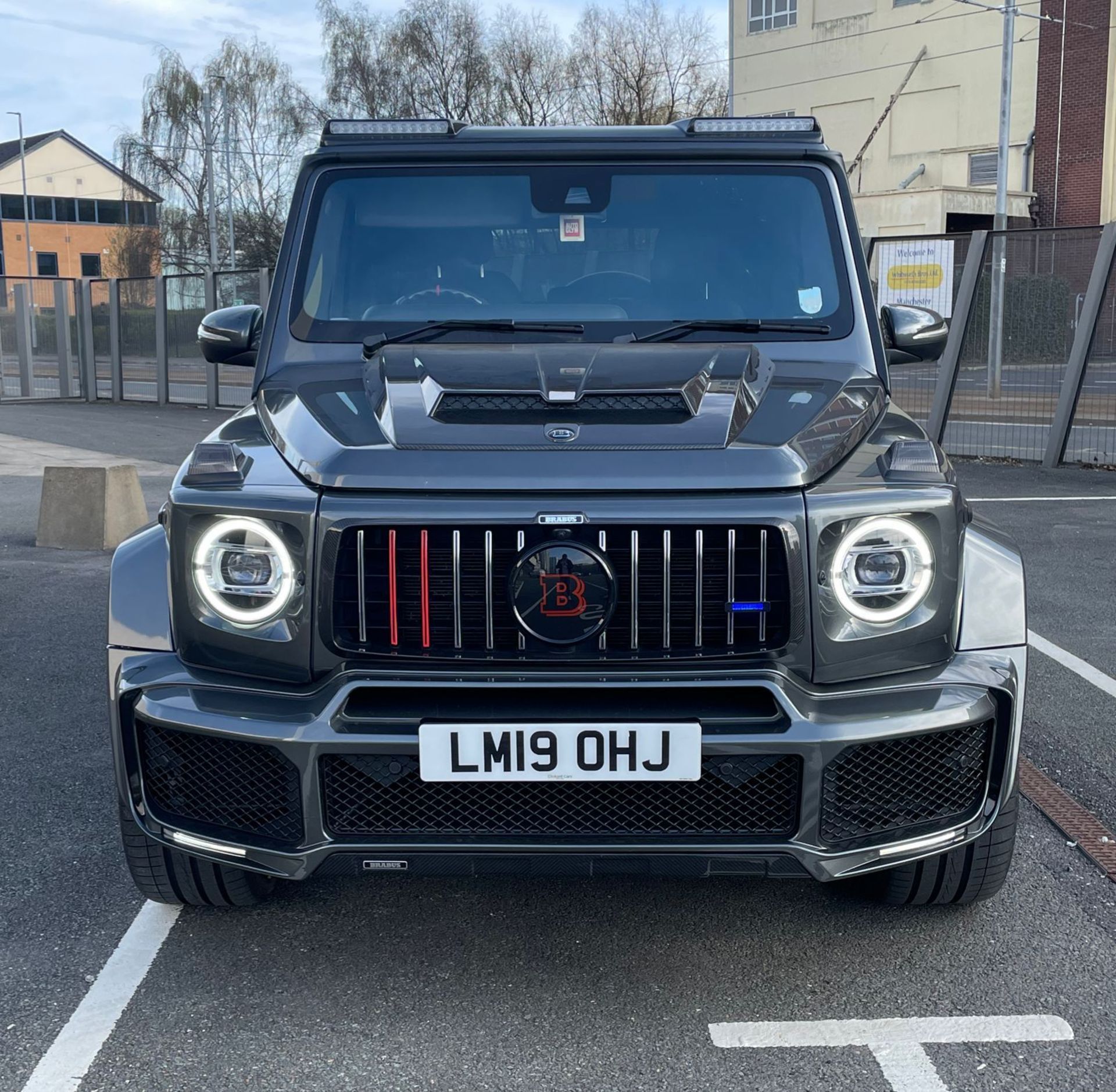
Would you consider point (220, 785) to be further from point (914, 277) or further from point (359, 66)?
point (359, 66)

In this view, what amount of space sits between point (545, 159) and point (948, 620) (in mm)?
2009

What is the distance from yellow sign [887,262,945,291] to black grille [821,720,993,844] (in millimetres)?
12273

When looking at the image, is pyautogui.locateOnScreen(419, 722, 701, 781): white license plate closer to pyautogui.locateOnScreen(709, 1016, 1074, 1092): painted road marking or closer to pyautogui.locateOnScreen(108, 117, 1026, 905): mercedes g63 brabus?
pyautogui.locateOnScreen(108, 117, 1026, 905): mercedes g63 brabus

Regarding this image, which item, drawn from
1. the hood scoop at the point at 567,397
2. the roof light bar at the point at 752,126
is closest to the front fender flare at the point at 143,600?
the hood scoop at the point at 567,397

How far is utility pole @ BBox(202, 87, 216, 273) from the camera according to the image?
41.9 metres

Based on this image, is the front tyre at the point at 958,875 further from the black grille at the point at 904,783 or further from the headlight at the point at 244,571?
the headlight at the point at 244,571

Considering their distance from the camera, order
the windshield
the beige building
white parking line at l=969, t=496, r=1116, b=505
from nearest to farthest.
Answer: the windshield
white parking line at l=969, t=496, r=1116, b=505
the beige building

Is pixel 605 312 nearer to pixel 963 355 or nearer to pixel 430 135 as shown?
pixel 430 135

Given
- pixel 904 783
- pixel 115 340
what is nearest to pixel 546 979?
pixel 904 783

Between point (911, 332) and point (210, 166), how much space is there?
1678 inches

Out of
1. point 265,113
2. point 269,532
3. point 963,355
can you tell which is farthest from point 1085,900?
point 265,113

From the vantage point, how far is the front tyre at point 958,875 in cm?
312

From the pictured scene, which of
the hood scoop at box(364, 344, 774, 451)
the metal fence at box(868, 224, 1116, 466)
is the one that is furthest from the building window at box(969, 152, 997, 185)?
the hood scoop at box(364, 344, 774, 451)

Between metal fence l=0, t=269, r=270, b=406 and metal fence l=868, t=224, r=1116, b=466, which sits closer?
metal fence l=868, t=224, r=1116, b=466
